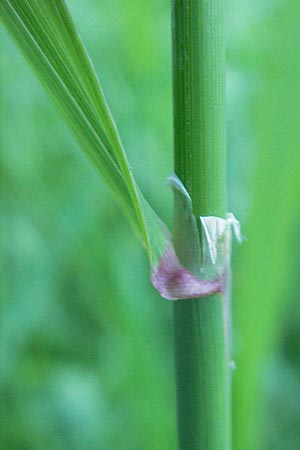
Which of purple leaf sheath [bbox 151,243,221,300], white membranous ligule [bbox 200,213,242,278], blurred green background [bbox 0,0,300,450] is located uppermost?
white membranous ligule [bbox 200,213,242,278]

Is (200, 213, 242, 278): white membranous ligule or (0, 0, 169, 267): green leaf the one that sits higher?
(0, 0, 169, 267): green leaf

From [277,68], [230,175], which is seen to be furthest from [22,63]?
[277,68]

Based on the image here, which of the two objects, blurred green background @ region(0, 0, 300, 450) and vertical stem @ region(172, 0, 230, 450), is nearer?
vertical stem @ region(172, 0, 230, 450)

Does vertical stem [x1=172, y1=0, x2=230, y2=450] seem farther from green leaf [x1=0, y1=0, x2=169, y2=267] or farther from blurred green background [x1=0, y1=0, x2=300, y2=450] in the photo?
blurred green background [x1=0, y1=0, x2=300, y2=450]

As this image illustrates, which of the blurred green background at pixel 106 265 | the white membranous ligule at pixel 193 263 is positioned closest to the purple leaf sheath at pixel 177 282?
the white membranous ligule at pixel 193 263

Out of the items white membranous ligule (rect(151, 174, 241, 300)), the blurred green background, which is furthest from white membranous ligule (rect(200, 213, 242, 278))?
the blurred green background

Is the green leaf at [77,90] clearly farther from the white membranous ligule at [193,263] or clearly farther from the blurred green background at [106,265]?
the blurred green background at [106,265]

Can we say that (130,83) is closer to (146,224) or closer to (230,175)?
(230,175)
